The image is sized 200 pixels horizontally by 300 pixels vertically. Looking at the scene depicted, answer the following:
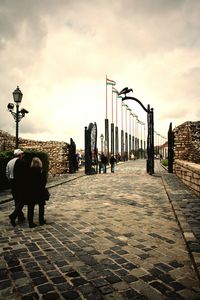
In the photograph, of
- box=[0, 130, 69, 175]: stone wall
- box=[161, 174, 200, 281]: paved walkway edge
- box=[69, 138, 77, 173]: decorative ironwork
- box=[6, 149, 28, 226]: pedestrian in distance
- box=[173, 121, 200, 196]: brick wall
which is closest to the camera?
box=[161, 174, 200, 281]: paved walkway edge

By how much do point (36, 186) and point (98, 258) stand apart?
2.64 metres

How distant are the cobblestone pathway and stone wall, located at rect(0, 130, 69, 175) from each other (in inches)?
666

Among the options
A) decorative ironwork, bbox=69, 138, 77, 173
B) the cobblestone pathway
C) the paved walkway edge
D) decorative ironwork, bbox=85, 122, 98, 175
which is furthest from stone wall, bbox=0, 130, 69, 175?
the paved walkway edge

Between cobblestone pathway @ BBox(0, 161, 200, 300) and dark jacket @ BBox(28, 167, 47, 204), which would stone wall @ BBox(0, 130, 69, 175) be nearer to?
cobblestone pathway @ BBox(0, 161, 200, 300)

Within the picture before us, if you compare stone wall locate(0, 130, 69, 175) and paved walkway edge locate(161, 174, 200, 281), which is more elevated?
stone wall locate(0, 130, 69, 175)

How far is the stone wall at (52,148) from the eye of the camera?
24141 millimetres

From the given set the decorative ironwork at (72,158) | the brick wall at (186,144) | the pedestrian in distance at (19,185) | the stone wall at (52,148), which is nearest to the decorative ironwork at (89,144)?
the decorative ironwork at (72,158)

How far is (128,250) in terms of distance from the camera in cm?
448

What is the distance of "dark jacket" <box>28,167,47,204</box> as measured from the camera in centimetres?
611

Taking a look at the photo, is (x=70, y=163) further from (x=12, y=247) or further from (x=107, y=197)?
(x=12, y=247)

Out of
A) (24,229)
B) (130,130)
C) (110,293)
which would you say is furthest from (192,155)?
(130,130)

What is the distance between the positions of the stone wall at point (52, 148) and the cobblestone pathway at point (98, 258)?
16917mm

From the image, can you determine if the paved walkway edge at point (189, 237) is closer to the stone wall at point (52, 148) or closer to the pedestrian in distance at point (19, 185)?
the pedestrian in distance at point (19, 185)

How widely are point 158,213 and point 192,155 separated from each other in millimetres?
→ 10383
